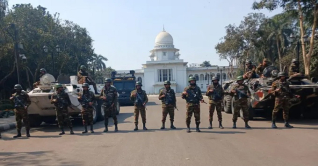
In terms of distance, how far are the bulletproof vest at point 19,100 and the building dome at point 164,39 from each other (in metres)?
69.1

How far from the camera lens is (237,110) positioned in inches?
444

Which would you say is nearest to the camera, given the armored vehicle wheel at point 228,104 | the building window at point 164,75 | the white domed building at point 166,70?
the armored vehicle wheel at point 228,104

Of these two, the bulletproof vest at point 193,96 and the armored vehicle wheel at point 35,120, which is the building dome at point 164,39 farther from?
the bulletproof vest at point 193,96

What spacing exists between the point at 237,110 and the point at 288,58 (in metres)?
25.8

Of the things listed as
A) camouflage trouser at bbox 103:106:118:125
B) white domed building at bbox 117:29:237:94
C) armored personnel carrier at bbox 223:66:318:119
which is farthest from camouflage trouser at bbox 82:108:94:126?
white domed building at bbox 117:29:237:94

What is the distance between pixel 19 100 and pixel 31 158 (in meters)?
4.05

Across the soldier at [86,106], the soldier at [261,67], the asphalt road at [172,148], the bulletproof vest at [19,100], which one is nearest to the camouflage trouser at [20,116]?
the bulletproof vest at [19,100]

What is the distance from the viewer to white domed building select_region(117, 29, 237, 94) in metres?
77.6

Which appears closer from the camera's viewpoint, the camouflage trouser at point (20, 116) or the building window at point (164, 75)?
the camouflage trouser at point (20, 116)

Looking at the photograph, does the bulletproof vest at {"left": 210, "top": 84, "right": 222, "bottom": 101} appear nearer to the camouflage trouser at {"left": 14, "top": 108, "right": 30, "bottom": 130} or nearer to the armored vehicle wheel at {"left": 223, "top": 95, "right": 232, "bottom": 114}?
the armored vehicle wheel at {"left": 223, "top": 95, "right": 232, "bottom": 114}

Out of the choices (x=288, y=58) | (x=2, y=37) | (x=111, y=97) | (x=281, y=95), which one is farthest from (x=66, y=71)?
(x=281, y=95)

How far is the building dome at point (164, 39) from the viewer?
7944 cm

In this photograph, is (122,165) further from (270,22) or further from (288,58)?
(270,22)

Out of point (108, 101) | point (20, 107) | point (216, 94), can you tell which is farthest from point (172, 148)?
point (20, 107)
